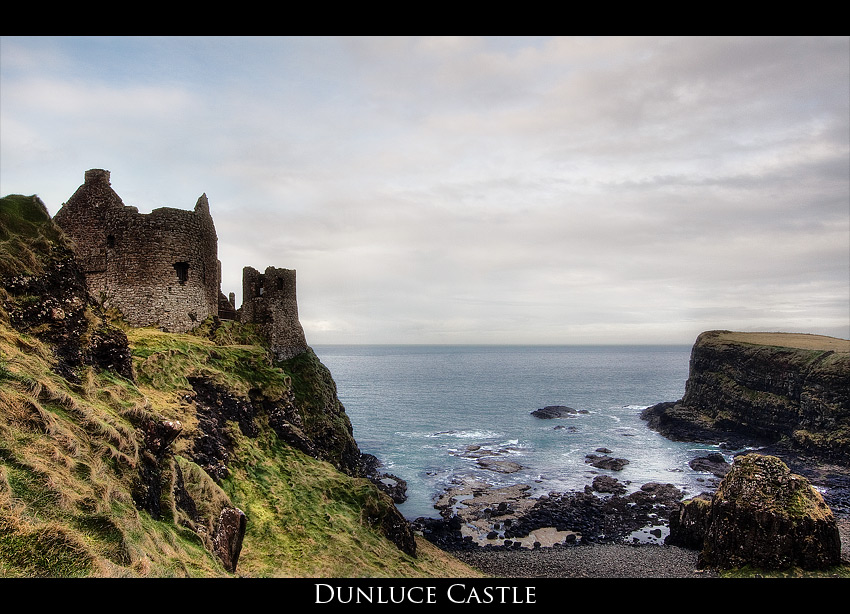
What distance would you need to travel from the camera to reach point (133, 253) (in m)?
24.7

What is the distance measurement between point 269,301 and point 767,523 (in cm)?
3573

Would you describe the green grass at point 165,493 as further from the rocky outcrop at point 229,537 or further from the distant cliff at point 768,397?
the distant cliff at point 768,397

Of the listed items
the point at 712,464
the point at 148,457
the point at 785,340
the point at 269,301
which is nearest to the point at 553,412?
the point at 712,464

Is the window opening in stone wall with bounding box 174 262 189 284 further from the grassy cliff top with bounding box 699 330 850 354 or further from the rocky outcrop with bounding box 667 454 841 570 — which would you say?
the grassy cliff top with bounding box 699 330 850 354

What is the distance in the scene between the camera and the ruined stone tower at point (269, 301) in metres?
34.1

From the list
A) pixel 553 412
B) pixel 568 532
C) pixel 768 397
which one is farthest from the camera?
pixel 553 412

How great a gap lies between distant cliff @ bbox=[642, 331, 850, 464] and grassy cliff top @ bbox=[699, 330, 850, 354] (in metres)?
0.15

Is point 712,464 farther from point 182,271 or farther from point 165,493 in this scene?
point 165,493

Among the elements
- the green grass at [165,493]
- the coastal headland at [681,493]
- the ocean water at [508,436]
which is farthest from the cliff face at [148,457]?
the ocean water at [508,436]

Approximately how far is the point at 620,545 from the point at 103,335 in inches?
1542
